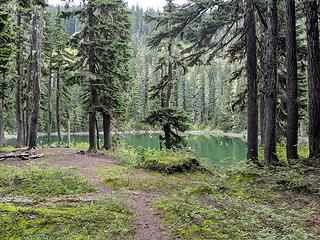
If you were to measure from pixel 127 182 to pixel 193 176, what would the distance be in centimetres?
247

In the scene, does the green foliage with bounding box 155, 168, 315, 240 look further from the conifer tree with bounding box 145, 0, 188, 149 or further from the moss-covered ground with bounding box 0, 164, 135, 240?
the conifer tree with bounding box 145, 0, 188, 149

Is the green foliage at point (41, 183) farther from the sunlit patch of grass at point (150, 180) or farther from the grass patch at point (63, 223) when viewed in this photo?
the grass patch at point (63, 223)

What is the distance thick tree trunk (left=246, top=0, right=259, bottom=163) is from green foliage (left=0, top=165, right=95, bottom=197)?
19.0 feet

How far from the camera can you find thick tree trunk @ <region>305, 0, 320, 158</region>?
995 cm

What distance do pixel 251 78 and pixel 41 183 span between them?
7.59 metres

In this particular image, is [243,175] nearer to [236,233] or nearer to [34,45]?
[236,233]

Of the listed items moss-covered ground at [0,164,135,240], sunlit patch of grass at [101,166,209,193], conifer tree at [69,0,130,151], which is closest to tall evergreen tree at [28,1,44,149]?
conifer tree at [69,0,130,151]

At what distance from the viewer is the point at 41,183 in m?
9.01

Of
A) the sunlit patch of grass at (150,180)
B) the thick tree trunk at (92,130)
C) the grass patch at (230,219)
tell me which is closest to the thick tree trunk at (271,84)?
the sunlit patch of grass at (150,180)

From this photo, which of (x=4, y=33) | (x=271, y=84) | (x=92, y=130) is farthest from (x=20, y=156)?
(x=271, y=84)

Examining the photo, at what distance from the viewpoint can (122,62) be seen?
72.3ft

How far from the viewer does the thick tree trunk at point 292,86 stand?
→ 35.7 ft

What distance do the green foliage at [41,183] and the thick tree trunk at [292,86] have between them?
6326 mm

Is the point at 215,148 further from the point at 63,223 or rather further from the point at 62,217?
the point at 63,223
